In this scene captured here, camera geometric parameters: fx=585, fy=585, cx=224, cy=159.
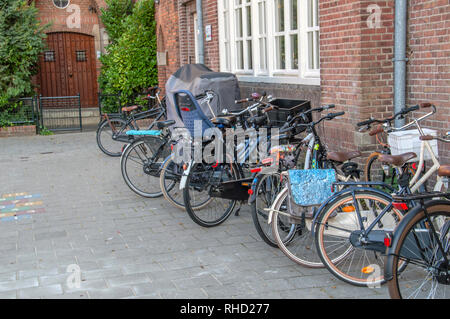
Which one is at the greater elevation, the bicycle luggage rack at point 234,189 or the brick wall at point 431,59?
the brick wall at point 431,59

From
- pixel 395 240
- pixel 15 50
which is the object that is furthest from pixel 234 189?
pixel 15 50

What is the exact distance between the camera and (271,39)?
31.2 feet

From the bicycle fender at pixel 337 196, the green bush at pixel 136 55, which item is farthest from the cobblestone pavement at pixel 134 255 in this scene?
the green bush at pixel 136 55

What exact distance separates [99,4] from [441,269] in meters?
17.8

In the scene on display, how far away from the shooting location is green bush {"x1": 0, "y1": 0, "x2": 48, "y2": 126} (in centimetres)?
1545

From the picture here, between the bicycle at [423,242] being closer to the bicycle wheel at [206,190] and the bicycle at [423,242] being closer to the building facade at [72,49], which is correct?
the bicycle wheel at [206,190]

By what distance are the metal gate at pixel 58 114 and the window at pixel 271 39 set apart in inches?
230

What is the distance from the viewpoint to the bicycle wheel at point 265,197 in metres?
5.39

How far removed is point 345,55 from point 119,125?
215 inches

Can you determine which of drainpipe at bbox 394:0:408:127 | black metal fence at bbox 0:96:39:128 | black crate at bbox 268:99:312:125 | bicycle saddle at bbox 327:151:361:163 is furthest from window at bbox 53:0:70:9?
bicycle saddle at bbox 327:151:361:163

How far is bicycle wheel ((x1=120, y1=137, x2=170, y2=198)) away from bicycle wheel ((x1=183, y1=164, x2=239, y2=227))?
1229 millimetres

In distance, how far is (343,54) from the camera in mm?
7102

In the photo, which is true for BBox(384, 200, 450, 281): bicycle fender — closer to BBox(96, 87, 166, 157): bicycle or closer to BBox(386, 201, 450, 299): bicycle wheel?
BBox(386, 201, 450, 299): bicycle wheel
